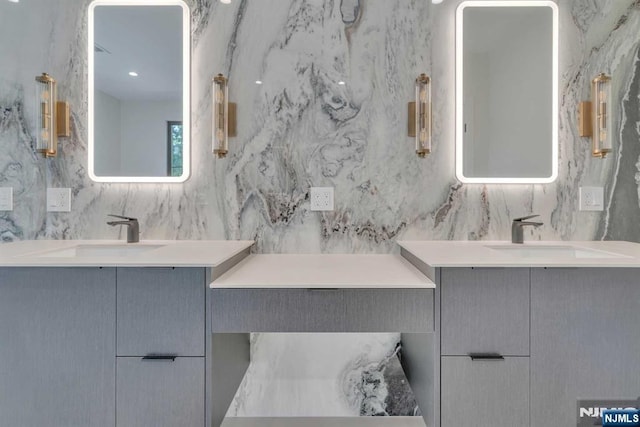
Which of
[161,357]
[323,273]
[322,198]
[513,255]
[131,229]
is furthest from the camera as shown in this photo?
[322,198]

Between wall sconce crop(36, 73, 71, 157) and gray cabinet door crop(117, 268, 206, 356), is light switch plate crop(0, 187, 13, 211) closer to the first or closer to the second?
wall sconce crop(36, 73, 71, 157)

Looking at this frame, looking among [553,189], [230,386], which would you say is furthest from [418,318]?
[553,189]

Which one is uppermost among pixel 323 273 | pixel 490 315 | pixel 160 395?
pixel 323 273

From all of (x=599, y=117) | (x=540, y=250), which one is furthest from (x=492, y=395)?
(x=599, y=117)

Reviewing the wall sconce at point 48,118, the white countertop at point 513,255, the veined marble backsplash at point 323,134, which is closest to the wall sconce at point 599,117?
the veined marble backsplash at point 323,134

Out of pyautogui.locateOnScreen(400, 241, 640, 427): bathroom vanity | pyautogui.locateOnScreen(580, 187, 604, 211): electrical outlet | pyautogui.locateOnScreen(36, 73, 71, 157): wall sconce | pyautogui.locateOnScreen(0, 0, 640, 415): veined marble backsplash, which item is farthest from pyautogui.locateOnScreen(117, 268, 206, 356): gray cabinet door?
pyautogui.locateOnScreen(580, 187, 604, 211): electrical outlet

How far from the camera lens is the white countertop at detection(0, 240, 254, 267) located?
115 cm

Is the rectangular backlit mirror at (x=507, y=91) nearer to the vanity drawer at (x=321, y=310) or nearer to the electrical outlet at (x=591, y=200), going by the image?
the electrical outlet at (x=591, y=200)

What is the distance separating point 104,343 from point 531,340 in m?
1.40

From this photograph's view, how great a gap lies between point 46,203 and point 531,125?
2.38 m

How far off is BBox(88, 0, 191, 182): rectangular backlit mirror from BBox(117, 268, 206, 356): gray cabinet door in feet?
2.26

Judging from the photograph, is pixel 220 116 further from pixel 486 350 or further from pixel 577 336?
pixel 577 336

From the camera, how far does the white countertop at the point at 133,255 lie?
1.15 metres

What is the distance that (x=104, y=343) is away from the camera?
3.80 feet
